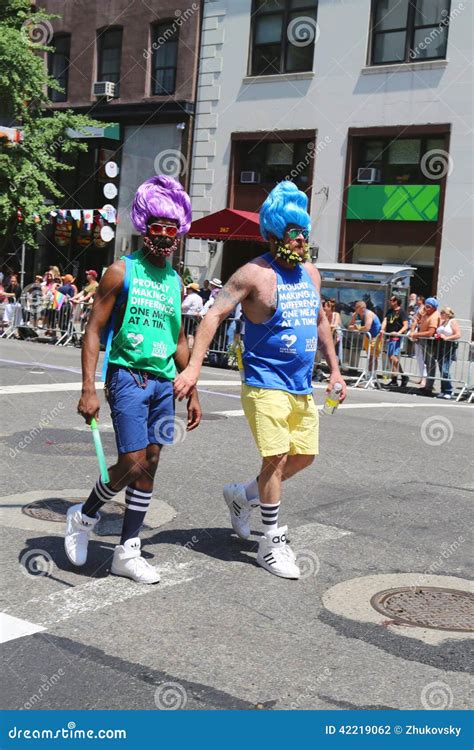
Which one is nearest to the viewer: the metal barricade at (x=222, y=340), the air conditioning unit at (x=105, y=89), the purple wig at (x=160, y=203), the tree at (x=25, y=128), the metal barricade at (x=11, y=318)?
the purple wig at (x=160, y=203)

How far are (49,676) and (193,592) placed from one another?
1231 millimetres

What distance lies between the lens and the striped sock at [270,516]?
537 cm

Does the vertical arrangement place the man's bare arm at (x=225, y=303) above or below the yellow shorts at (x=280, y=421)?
above

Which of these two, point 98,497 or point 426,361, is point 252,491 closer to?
point 98,497

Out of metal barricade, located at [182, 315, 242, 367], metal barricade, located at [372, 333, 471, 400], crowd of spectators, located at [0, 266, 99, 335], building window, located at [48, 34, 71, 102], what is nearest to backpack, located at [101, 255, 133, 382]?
metal barricade, located at [372, 333, 471, 400]

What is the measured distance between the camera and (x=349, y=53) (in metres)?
25.1

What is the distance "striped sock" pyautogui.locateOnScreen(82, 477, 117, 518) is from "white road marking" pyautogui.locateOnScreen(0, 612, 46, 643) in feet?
3.00

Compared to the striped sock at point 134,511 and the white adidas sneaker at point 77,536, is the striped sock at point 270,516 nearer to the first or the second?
the striped sock at point 134,511

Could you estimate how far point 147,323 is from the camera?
5.02 metres

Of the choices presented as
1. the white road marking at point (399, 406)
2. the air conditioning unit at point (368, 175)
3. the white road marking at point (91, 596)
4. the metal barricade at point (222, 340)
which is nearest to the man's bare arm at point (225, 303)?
the white road marking at point (91, 596)

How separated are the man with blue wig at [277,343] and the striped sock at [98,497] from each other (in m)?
0.83

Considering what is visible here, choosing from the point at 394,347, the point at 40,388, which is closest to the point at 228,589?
the point at 40,388

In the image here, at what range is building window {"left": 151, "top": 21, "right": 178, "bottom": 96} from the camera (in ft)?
94.9

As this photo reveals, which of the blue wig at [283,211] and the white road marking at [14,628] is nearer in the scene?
the white road marking at [14,628]
